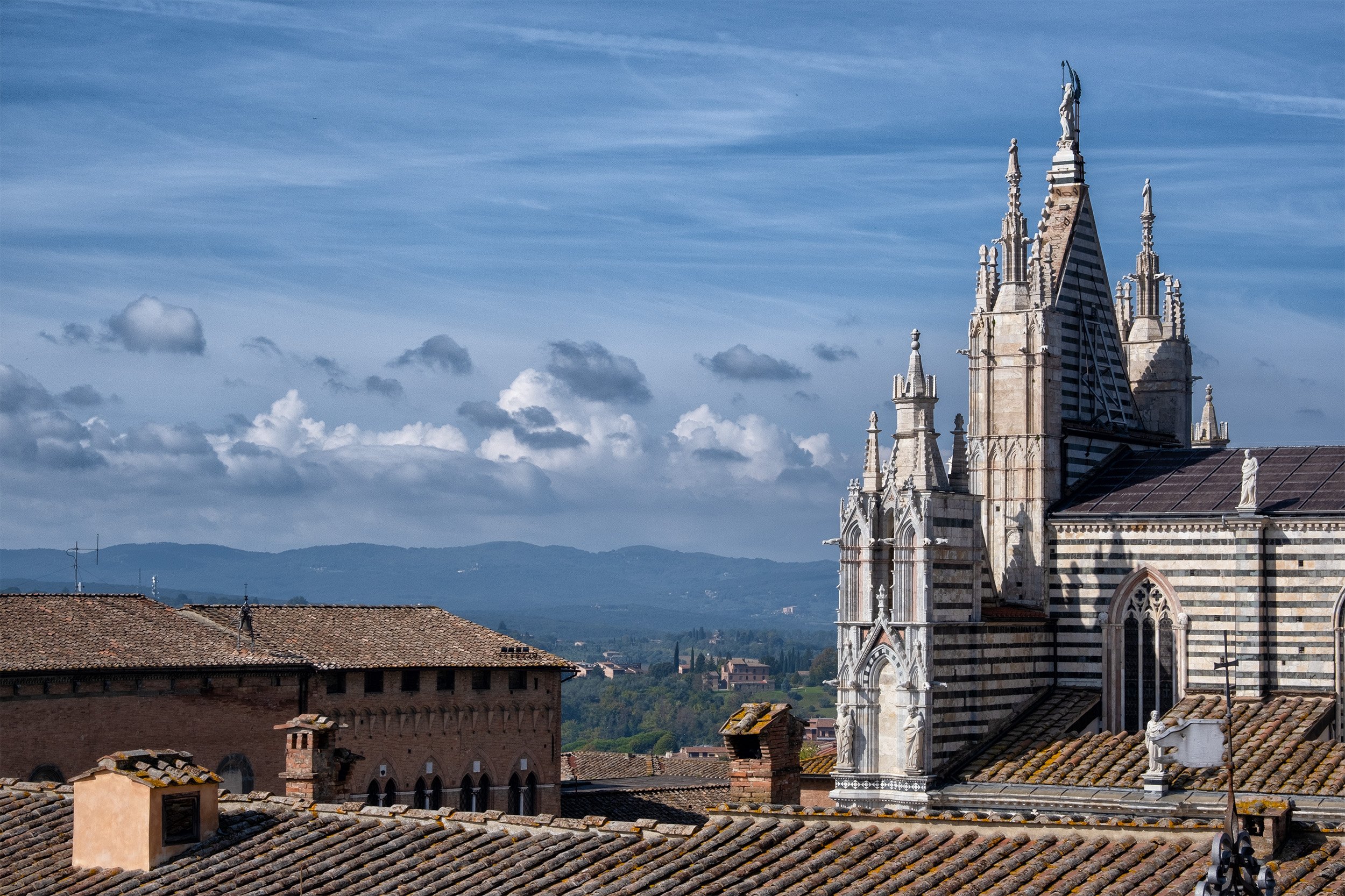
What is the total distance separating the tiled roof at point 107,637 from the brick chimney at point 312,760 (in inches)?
720

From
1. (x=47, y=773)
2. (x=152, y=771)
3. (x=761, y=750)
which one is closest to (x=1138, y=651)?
(x=761, y=750)

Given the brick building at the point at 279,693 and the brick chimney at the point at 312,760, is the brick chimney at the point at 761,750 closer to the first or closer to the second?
the brick chimney at the point at 312,760

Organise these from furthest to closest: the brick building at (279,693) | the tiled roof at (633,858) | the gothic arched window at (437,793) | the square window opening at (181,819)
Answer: the gothic arched window at (437,793) < the brick building at (279,693) < the square window opening at (181,819) < the tiled roof at (633,858)

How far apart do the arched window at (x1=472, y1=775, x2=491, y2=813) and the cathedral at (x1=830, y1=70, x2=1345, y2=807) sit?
24.2m

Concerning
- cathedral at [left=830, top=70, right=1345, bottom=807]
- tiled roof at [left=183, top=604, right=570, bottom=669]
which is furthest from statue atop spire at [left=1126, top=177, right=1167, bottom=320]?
tiled roof at [left=183, top=604, right=570, bottom=669]

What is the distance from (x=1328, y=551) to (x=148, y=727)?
27311 mm

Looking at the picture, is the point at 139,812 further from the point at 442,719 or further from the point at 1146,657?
the point at 442,719

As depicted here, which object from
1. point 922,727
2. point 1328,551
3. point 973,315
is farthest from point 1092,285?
point 922,727

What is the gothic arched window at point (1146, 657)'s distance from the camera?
3381 cm

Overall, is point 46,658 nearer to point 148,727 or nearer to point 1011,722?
point 148,727

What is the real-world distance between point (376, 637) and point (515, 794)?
6.03m

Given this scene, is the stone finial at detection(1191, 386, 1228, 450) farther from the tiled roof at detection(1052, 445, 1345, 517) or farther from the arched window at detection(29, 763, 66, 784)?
the arched window at detection(29, 763, 66, 784)

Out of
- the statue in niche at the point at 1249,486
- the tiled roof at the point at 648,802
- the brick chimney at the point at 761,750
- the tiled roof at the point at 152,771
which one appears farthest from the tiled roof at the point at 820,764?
the tiled roof at the point at 152,771

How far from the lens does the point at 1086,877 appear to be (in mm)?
17766
